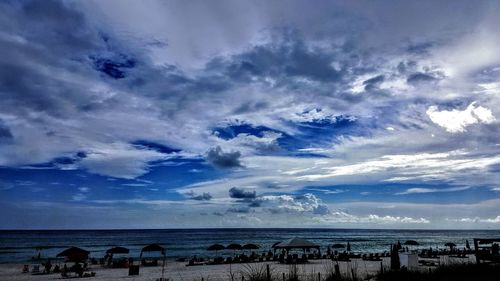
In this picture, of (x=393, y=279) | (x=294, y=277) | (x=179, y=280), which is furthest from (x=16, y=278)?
(x=393, y=279)

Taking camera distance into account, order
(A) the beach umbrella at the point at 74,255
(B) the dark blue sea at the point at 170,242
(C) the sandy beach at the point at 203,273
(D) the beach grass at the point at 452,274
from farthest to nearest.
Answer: (B) the dark blue sea at the point at 170,242, (A) the beach umbrella at the point at 74,255, (C) the sandy beach at the point at 203,273, (D) the beach grass at the point at 452,274

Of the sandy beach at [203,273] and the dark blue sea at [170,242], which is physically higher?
the sandy beach at [203,273]

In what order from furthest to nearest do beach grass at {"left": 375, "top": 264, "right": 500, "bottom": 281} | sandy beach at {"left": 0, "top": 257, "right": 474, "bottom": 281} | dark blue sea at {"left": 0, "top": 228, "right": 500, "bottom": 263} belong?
dark blue sea at {"left": 0, "top": 228, "right": 500, "bottom": 263} → sandy beach at {"left": 0, "top": 257, "right": 474, "bottom": 281} → beach grass at {"left": 375, "top": 264, "right": 500, "bottom": 281}

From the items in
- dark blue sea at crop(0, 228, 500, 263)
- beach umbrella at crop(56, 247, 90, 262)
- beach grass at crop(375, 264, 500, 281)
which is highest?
beach grass at crop(375, 264, 500, 281)

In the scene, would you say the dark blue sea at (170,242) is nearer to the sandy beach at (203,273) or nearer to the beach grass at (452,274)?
the sandy beach at (203,273)

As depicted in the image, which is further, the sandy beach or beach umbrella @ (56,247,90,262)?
beach umbrella @ (56,247,90,262)

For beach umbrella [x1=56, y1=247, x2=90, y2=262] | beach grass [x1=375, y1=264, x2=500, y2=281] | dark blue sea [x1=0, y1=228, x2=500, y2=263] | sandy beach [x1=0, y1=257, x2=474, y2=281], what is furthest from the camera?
dark blue sea [x1=0, y1=228, x2=500, y2=263]

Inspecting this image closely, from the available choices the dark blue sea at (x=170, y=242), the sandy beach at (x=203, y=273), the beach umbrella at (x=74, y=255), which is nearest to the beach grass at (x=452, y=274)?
the sandy beach at (x=203, y=273)

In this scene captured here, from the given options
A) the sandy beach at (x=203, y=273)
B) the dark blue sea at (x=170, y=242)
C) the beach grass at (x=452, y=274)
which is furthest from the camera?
the dark blue sea at (x=170, y=242)

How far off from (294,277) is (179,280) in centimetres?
1206

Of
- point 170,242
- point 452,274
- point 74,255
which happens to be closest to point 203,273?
point 74,255

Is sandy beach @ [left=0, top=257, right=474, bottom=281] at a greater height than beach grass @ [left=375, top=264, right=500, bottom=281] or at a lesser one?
lesser

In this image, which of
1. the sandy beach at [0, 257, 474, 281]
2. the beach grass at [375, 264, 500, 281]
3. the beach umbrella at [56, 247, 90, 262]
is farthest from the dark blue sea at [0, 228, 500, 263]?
the beach grass at [375, 264, 500, 281]

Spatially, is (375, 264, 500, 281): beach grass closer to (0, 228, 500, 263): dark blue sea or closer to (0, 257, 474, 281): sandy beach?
(0, 257, 474, 281): sandy beach
